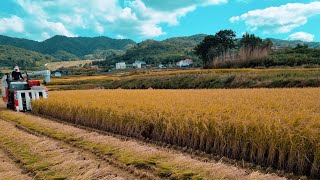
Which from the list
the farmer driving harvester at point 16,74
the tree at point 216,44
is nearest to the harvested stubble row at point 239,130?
the farmer driving harvester at point 16,74

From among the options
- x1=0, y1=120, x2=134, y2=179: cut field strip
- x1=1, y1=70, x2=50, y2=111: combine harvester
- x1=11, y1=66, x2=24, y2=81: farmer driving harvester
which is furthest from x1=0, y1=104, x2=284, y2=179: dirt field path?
x1=11, y1=66, x2=24, y2=81: farmer driving harvester

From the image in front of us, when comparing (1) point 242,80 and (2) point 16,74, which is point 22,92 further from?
(1) point 242,80

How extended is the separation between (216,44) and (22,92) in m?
50.1

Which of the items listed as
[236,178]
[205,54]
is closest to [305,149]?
[236,178]

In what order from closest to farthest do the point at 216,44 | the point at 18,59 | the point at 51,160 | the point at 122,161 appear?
the point at 122,161 < the point at 51,160 < the point at 216,44 < the point at 18,59

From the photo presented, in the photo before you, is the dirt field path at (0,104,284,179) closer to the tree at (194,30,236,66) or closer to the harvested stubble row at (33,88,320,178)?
the harvested stubble row at (33,88,320,178)

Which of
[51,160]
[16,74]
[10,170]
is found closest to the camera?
[10,170]

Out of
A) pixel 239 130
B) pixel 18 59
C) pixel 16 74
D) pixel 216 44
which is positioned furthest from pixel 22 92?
pixel 18 59

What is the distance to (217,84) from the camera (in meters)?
23.8

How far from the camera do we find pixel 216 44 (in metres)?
60.8

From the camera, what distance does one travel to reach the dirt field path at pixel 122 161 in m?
4.97

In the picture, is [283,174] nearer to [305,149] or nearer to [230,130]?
[305,149]

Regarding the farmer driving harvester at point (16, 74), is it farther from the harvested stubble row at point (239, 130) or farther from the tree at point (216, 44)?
the tree at point (216, 44)

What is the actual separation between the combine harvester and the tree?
152 ft
